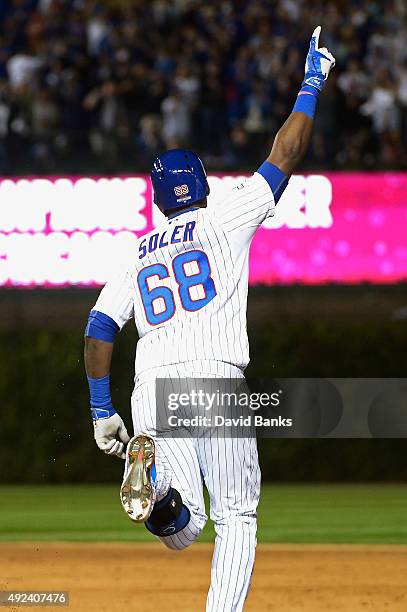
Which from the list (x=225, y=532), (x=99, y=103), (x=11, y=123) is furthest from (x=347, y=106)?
(x=225, y=532)

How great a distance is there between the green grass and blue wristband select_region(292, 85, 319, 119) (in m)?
6.24

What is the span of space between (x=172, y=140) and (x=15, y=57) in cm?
345

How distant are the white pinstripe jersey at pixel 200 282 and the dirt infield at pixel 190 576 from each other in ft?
7.69

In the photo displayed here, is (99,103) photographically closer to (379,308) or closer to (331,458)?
(379,308)

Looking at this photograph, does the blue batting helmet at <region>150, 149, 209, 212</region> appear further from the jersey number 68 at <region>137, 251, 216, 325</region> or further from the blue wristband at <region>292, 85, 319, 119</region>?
the blue wristband at <region>292, 85, 319, 119</region>

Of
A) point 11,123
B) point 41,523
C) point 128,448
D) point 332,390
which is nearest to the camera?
point 128,448

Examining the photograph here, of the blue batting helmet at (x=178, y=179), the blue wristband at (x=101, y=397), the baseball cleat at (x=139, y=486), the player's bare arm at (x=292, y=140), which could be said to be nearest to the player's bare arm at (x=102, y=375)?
the blue wristband at (x=101, y=397)

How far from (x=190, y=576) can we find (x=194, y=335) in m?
3.84

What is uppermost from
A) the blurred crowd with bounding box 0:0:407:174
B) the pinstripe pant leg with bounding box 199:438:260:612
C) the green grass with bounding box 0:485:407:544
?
the blurred crowd with bounding box 0:0:407:174

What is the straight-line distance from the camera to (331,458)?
15766 millimetres

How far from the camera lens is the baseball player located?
4.99m

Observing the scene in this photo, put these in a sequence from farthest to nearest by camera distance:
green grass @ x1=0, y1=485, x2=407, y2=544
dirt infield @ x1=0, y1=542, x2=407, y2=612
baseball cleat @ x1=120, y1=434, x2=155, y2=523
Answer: green grass @ x1=0, y1=485, x2=407, y2=544 → dirt infield @ x1=0, y1=542, x2=407, y2=612 → baseball cleat @ x1=120, y1=434, x2=155, y2=523

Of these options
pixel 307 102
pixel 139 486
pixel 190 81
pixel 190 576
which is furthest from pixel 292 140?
pixel 190 81

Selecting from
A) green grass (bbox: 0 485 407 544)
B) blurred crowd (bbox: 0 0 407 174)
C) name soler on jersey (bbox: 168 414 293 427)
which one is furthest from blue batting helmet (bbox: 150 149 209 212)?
blurred crowd (bbox: 0 0 407 174)
